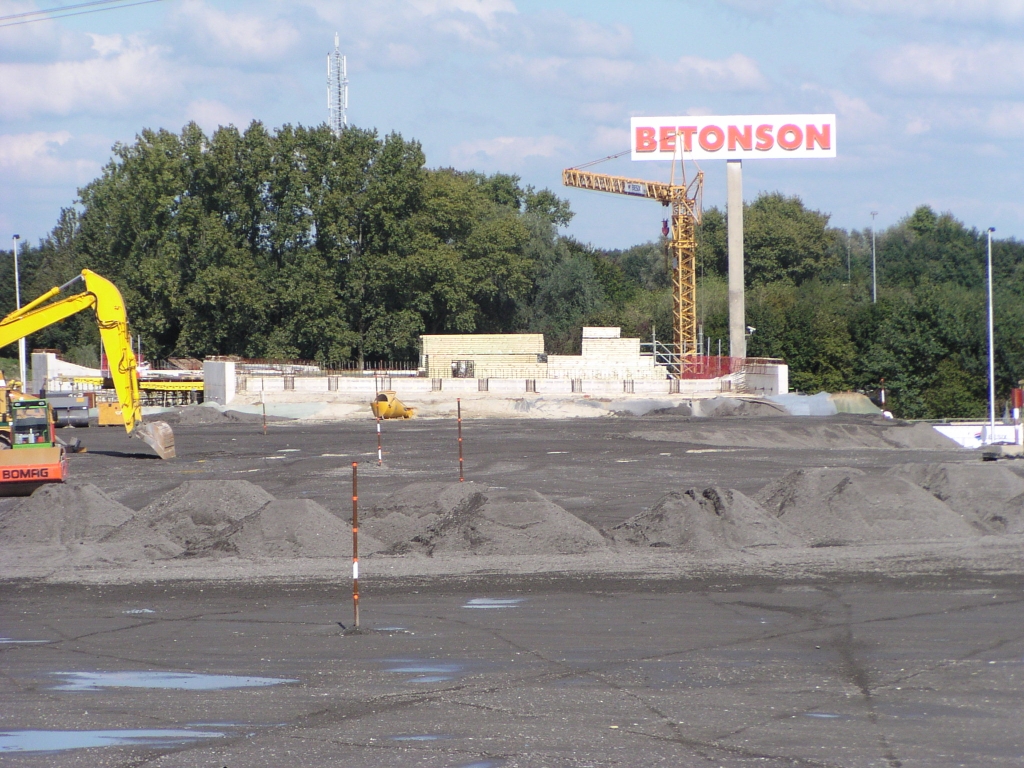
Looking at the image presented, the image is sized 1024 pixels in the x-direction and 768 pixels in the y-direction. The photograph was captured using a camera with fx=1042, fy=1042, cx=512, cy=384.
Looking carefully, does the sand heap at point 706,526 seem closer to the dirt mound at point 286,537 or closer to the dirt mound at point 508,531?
the dirt mound at point 508,531

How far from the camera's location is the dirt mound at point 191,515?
54.3ft

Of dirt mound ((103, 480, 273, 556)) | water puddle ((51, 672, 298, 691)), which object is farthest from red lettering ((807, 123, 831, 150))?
water puddle ((51, 672, 298, 691))

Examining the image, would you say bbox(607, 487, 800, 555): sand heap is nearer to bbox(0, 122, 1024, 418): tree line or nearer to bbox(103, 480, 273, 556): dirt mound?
bbox(103, 480, 273, 556): dirt mound

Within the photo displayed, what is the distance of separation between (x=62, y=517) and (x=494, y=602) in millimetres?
8887

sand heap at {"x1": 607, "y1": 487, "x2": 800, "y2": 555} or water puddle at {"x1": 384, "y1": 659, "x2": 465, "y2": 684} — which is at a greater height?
sand heap at {"x1": 607, "y1": 487, "x2": 800, "y2": 555}

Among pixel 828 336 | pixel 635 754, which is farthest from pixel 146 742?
pixel 828 336

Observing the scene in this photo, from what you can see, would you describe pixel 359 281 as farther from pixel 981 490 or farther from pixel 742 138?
pixel 981 490

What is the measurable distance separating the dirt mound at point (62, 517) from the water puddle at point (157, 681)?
7.75m

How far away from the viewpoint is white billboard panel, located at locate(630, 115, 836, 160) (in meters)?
60.2

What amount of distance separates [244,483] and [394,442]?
16007 mm

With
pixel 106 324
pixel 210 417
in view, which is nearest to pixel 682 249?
pixel 210 417

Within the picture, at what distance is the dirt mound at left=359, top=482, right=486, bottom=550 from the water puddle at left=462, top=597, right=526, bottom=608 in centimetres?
380

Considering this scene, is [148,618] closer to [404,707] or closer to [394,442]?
[404,707]

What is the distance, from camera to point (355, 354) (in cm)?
7000
